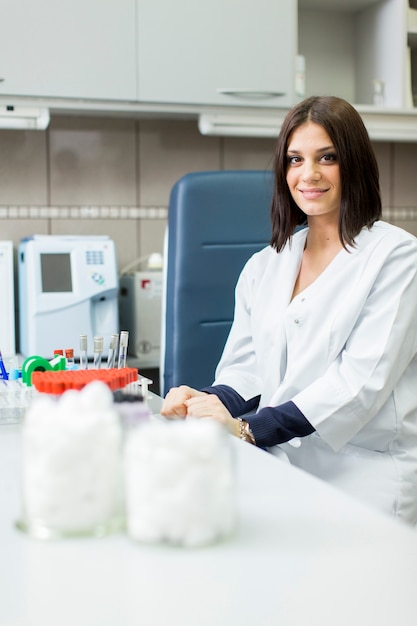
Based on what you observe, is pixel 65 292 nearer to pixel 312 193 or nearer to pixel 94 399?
pixel 312 193

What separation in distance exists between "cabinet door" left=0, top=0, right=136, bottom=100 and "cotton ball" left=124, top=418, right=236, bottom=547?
1943 millimetres

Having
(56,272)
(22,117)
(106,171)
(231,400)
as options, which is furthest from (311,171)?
(106,171)

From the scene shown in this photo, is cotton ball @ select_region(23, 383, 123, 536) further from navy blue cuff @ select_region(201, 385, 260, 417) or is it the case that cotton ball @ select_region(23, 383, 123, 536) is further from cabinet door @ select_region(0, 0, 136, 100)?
cabinet door @ select_region(0, 0, 136, 100)

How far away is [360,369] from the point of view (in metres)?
1.37

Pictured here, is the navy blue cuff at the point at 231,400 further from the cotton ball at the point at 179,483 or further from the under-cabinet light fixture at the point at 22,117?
the under-cabinet light fixture at the point at 22,117

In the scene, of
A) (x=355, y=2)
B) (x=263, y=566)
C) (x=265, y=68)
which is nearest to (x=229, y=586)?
(x=263, y=566)

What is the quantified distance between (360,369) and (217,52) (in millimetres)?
1469

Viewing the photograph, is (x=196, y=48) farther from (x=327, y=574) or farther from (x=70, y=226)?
(x=327, y=574)

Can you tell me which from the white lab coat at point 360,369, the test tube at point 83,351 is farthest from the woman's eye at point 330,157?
the test tube at point 83,351

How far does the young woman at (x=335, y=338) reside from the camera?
4.43 feet

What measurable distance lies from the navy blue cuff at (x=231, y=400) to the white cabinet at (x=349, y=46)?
162 cm

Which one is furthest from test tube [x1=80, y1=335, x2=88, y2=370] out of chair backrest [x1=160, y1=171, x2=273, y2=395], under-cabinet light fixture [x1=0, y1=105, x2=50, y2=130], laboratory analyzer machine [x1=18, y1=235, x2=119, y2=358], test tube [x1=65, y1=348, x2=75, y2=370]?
under-cabinet light fixture [x1=0, y1=105, x2=50, y2=130]

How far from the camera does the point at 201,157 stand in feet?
9.44

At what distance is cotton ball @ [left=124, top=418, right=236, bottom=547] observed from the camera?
1.82 feet
